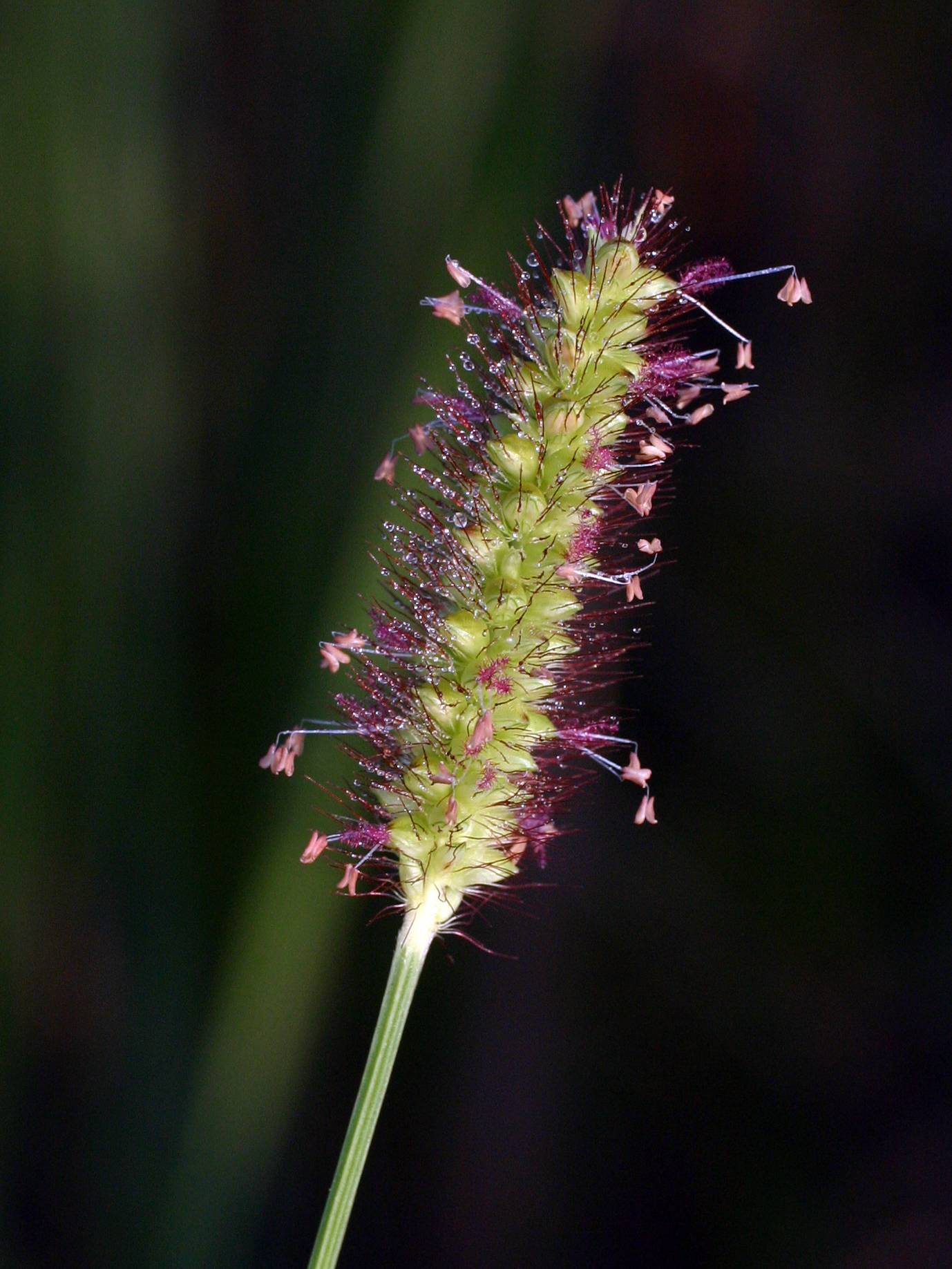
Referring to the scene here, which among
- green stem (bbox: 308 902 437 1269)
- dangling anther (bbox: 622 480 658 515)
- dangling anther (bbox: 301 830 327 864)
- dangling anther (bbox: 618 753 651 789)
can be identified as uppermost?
dangling anther (bbox: 622 480 658 515)

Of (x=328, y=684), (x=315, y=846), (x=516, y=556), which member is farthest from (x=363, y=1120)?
(x=328, y=684)

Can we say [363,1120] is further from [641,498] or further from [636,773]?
[641,498]

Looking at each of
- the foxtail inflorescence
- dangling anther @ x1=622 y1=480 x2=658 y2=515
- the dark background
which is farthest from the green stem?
the dark background

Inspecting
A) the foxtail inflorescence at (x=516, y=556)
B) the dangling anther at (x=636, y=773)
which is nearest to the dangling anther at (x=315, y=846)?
the foxtail inflorescence at (x=516, y=556)

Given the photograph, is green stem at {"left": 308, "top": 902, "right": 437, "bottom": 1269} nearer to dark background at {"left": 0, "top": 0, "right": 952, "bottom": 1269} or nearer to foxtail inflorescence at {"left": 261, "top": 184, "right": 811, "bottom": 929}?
foxtail inflorescence at {"left": 261, "top": 184, "right": 811, "bottom": 929}

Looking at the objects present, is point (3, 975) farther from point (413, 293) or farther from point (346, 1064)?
point (413, 293)

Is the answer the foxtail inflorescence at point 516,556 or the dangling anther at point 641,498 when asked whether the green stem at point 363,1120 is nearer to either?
the foxtail inflorescence at point 516,556
